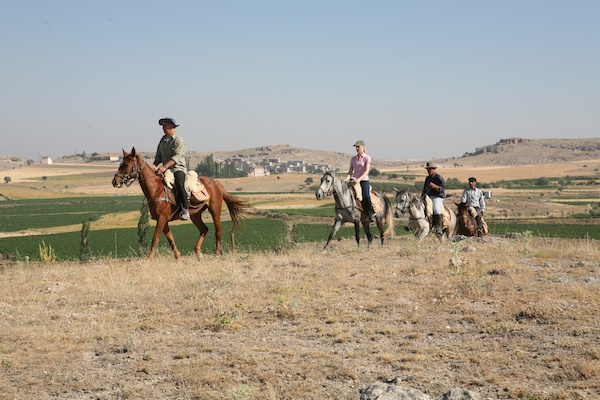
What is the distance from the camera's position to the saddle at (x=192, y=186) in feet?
47.4

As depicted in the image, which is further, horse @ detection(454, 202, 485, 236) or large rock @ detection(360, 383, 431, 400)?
horse @ detection(454, 202, 485, 236)

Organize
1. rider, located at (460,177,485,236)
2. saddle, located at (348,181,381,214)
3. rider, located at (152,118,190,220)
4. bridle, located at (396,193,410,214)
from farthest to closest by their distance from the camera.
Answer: rider, located at (460,177,485,236), bridle, located at (396,193,410,214), saddle, located at (348,181,381,214), rider, located at (152,118,190,220)

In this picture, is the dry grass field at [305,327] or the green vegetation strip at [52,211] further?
the green vegetation strip at [52,211]

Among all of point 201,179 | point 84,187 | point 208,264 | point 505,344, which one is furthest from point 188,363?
point 84,187

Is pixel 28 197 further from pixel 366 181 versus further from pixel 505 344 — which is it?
pixel 505 344

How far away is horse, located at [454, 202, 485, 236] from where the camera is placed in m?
19.6

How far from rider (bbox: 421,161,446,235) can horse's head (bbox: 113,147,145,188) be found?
27.4 ft

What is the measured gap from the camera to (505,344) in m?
7.37

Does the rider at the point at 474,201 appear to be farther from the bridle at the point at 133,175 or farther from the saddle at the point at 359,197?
the bridle at the point at 133,175

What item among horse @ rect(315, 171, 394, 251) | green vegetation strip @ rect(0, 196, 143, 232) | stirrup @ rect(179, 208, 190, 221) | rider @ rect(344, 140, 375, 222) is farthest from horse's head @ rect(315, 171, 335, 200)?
green vegetation strip @ rect(0, 196, 143, 232)

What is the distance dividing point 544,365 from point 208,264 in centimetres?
854

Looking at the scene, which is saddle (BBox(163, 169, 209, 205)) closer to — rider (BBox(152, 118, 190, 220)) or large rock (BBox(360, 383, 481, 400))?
rider (BBox(152, 118, 190, 220))

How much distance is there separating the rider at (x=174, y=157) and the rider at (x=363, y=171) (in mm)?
4471

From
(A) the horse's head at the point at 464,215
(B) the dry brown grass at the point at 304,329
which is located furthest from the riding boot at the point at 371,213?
(A) the horse's head at the point at 464,215
